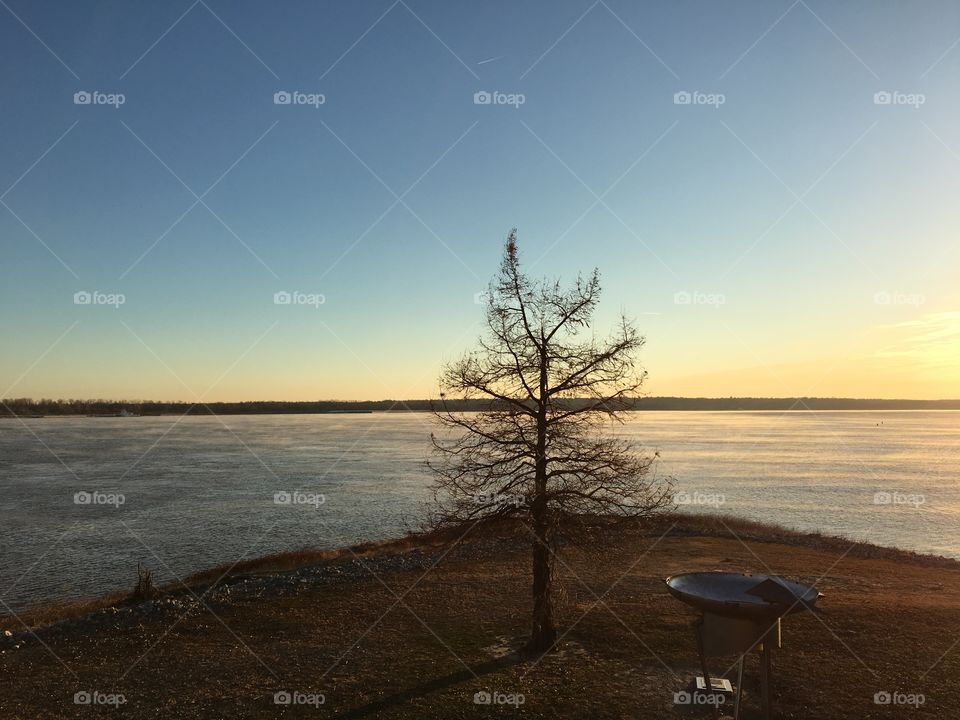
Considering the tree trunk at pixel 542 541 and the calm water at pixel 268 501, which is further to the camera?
the calm water at pixel 268 501

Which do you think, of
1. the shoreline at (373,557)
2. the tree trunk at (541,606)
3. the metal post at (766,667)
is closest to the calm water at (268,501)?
the shoreline at (373,557)

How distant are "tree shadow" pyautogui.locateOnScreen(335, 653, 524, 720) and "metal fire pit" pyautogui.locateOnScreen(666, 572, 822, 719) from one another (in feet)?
16.1

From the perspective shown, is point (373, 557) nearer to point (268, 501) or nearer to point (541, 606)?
point (541, 606)

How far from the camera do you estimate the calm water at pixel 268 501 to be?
1412 inches

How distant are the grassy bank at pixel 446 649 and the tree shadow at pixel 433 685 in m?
0.05

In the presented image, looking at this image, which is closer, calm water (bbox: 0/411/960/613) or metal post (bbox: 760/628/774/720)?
metal post (bbox: 760/628/774/720)

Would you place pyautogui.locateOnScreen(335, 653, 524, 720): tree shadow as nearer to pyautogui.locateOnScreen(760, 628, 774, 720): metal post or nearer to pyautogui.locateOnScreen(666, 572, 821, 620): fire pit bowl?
pyautogui.locateOnScreen(666, 572, 821, 620): fire pit bowl

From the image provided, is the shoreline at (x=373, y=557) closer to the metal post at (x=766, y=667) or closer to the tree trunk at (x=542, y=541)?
the tree trunk at (x=542, y=541)

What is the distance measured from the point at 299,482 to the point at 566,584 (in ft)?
154

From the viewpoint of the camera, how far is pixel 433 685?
14.4 m

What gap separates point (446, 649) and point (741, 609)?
8098mm

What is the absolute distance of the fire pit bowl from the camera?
11.4 m

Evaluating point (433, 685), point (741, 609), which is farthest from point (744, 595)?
point (433, 685)

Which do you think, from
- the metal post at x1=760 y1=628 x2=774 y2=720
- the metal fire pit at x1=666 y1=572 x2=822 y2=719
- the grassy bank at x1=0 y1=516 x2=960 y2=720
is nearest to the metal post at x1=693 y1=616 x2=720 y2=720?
the metal fire pit at x1=666 y1=572 x2=822 y2=719
